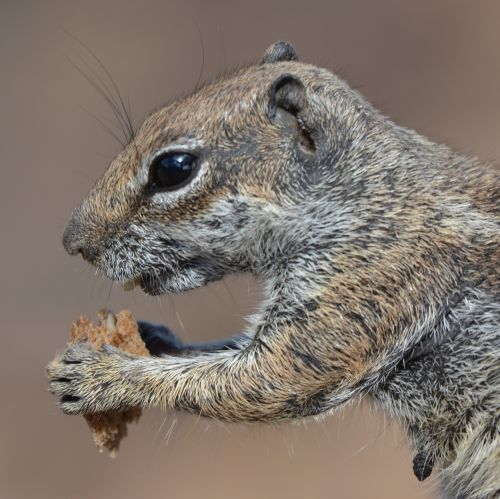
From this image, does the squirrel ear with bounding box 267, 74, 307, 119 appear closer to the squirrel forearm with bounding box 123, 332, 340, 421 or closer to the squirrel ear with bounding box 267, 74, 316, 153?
the squirrel ear with bounding box 267, 74, 316, 153

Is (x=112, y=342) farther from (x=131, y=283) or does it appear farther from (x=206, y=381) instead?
(x=206, y=381)

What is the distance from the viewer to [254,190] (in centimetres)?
316

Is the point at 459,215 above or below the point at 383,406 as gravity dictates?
above

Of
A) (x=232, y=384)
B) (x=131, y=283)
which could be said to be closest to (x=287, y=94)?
(x=131, y=283)

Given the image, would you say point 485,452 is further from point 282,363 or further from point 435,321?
point 282,363

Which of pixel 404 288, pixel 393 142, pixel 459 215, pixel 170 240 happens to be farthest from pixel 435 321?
pixel 170 240

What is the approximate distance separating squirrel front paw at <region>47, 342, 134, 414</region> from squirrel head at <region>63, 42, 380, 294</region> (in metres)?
0.26

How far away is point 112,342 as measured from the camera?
3359 millimetres

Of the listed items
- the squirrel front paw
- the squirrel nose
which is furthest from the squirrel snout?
the squirrel front paw

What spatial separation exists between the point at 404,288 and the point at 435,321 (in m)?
0.14

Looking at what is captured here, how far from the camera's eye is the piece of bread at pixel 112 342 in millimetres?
3332

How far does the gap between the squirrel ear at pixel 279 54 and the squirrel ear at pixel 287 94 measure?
527 millimetres

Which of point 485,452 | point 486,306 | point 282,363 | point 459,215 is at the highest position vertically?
point 459,215

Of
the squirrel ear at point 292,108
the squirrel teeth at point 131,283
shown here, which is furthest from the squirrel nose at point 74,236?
the squirrel ear at point 292,108
